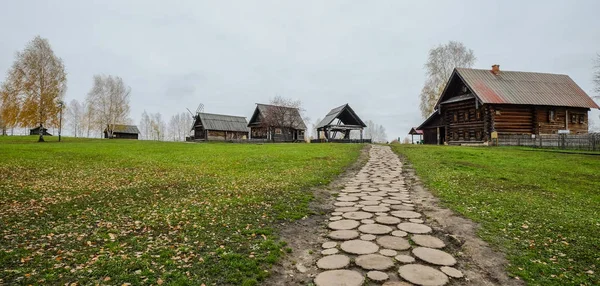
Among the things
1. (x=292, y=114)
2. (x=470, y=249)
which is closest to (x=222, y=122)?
(x=292, y=114)

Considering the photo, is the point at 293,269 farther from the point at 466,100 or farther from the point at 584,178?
the point at 466,100

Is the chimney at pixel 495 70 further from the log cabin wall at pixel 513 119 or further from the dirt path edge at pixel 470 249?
the dirt path edge at pixel 470 249

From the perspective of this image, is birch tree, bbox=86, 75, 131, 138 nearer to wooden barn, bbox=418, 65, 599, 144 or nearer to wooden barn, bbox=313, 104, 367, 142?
wooden barn, bbox=313, 104, 367, 142

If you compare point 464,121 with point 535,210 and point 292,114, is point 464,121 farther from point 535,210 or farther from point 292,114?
point 535,210

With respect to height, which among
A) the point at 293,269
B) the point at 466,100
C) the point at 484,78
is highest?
the point at 484,78

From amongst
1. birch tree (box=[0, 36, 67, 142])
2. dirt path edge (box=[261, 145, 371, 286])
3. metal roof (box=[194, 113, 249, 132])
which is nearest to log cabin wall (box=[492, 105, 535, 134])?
dirt path edge (box=[261, 145, 371, 286])

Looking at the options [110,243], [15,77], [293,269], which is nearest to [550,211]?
[293,269]

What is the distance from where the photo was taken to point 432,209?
24.9 ft

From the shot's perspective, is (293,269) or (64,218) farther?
(64,218)

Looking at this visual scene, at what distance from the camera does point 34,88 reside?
3647 centimetres

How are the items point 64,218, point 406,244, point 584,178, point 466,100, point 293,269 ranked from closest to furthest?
point 293,269 → point 406,244 → point 64,218 → point 584,178 → point 466,100

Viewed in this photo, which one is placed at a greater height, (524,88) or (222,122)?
(524,88)

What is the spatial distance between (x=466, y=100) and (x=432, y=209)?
31.4 m

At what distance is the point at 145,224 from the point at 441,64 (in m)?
49.0
